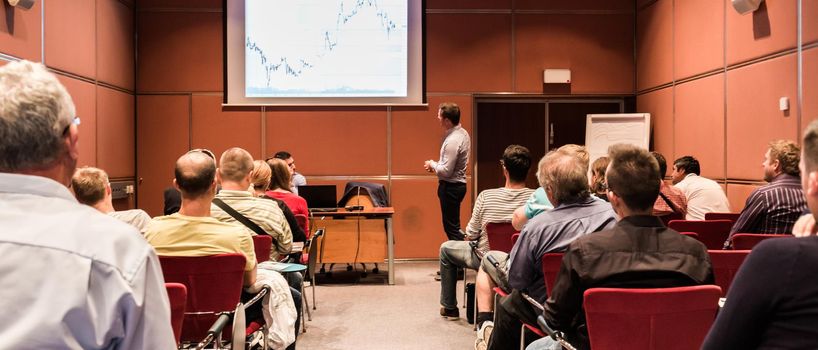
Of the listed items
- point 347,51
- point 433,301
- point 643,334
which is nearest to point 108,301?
point 643,334

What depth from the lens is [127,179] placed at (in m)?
8.23

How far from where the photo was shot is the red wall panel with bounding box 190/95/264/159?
8.55 meters

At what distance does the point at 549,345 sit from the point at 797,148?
2834 mm

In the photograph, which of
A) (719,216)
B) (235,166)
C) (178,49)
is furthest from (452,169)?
(178,49)

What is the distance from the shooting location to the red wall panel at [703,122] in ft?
22.3

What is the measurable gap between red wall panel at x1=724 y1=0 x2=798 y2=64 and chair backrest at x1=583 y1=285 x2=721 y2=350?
446cm

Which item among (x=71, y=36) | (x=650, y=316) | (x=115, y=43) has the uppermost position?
(x=115, y=43)

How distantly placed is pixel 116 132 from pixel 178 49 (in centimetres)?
135

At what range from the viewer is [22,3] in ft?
18.1

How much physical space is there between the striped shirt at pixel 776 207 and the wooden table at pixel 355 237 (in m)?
3.43

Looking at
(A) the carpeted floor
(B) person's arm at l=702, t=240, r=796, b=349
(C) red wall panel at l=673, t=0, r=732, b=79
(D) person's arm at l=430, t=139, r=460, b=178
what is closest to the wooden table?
(A) the carpeted floor

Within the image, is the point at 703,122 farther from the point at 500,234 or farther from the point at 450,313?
the point at 500,234

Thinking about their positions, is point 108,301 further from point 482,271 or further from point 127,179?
point 127,179

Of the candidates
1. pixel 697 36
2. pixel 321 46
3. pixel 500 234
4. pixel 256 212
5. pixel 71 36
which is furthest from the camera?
pixel 321 46
